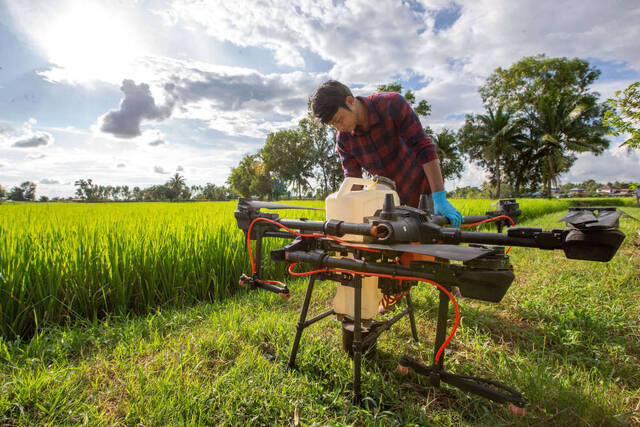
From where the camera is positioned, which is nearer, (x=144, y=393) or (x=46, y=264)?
(x=144, y=393)

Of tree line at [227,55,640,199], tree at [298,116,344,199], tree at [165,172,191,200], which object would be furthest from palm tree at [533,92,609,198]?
tree at [165,172,191,200]

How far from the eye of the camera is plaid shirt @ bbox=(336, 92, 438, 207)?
7.66 ft

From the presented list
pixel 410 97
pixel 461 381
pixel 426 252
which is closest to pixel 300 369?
pixel 461 381

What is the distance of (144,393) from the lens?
1.50 m

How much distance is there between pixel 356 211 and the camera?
150cm

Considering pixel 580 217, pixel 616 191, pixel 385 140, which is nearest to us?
pixel 580 217

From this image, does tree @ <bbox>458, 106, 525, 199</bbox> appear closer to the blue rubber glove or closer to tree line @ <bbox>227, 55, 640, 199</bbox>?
tree line @ <bbox>227, 55, 640, 199</bbox>

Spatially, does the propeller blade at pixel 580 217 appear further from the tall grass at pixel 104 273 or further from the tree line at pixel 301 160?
the tree line at pixel 301 160

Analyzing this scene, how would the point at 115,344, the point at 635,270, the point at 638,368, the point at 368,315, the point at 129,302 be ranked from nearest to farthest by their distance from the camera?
the point at 368,315 → the point at 638,368 → the point at 115,344 → the point at 129,302 → the point at 635,270

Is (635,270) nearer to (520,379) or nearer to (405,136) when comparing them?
(520,379)

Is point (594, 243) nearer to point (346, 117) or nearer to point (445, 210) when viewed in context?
point (445, 210)

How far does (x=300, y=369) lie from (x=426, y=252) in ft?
4.07

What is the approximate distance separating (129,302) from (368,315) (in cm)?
237

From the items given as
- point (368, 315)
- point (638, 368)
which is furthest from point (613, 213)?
point (638, 368)
